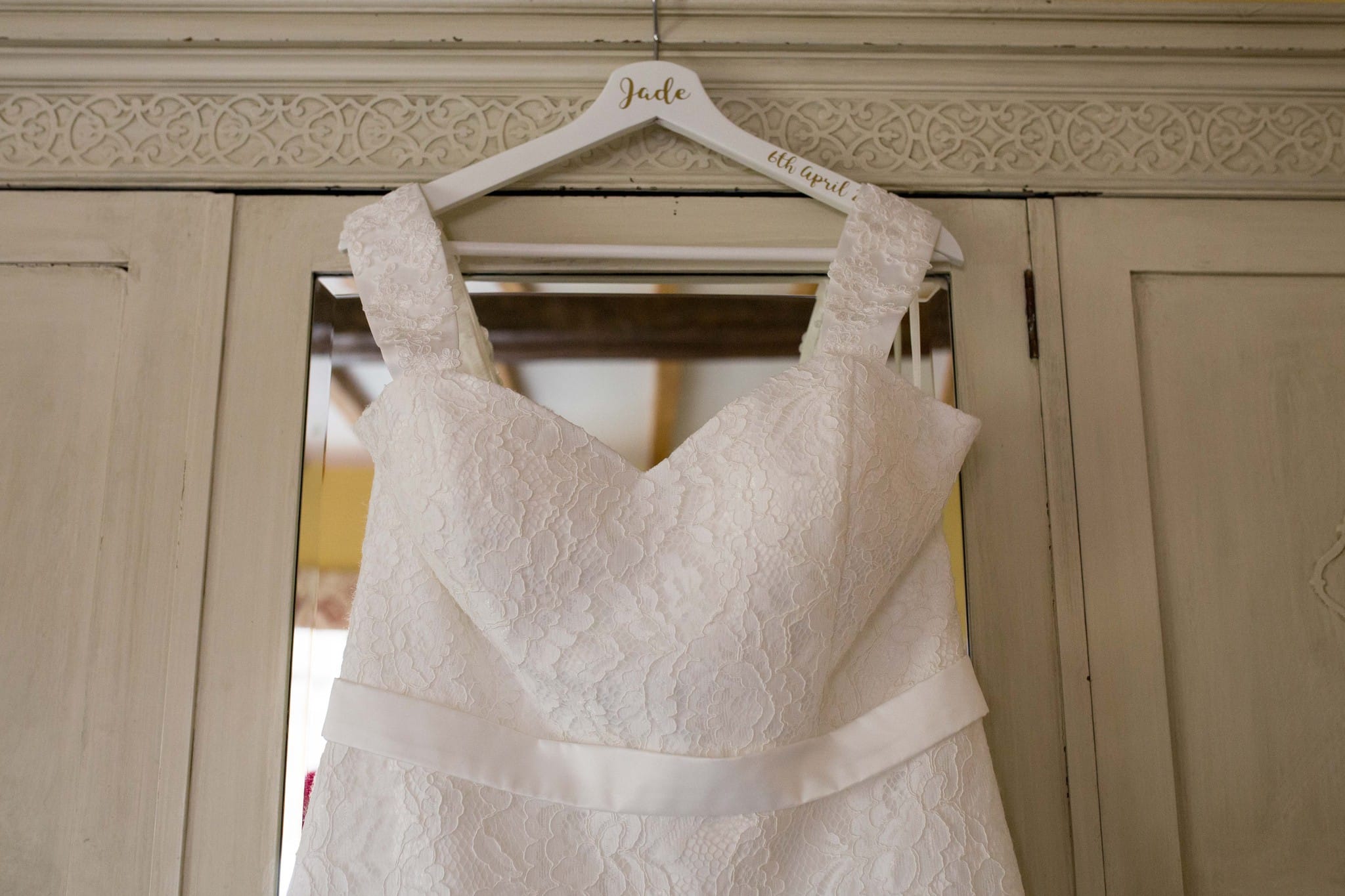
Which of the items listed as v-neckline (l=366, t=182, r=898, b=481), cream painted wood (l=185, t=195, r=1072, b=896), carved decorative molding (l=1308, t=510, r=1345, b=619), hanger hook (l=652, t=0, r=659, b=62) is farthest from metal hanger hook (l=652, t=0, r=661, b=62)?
carved decorative molding (l=1308, t=510, r=1345, b=619)

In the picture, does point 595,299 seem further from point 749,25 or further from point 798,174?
point 749,25

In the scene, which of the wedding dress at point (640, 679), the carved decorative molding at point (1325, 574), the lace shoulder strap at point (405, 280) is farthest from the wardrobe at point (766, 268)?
the wedding dress at point (640, 679)

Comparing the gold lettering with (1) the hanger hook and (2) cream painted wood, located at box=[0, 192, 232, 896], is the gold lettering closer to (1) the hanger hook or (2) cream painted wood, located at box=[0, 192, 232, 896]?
(1) the hanger hook

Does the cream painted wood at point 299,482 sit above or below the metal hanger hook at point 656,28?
below

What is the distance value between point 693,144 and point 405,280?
409 millimetres

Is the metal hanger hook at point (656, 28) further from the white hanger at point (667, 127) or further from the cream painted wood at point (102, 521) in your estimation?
the cream painted wood at point (102, 521)

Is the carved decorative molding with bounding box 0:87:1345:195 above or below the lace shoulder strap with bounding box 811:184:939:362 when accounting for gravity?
above

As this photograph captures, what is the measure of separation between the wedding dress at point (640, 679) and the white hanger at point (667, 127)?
26cm

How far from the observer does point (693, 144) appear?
1.21 m

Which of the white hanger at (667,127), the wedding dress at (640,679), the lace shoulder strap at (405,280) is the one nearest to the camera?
the wedding dress at (640,679)

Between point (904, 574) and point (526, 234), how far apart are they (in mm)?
604

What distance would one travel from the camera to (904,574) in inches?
39.4

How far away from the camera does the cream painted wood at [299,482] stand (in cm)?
106

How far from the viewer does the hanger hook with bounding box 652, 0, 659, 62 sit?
3.89 ft
